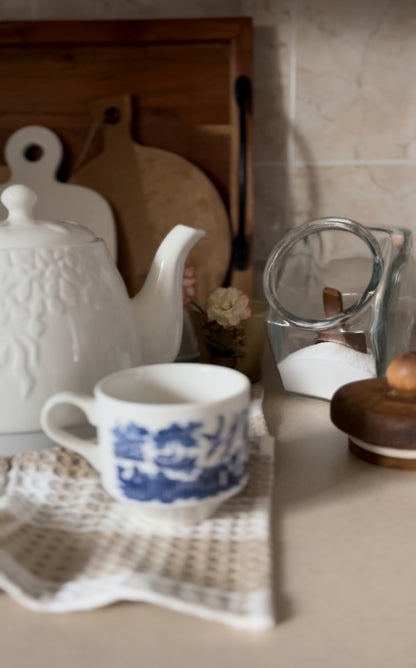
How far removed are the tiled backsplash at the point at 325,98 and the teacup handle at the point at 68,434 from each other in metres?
0.66

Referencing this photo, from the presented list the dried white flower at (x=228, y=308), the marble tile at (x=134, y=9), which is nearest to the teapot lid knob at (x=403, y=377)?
the dried white flower at (x=228, y=308)

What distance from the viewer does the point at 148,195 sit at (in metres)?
1.03

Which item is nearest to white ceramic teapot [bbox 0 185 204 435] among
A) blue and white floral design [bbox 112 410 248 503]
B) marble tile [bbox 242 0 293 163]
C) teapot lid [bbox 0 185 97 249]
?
teapot lid [bbox 0 185 97 249]

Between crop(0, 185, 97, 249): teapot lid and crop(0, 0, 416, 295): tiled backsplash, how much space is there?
56 centimetres

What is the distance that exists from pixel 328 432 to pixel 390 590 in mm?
247

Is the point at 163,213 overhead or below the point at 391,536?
overhead

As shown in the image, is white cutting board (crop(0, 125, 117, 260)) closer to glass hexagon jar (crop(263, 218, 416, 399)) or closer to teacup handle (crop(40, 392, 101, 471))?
glass hexagon jar (crop(263, 218, 416, 399))

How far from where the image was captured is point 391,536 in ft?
1.47

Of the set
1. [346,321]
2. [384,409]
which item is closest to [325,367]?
[346,321]

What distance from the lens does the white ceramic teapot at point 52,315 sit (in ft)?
1.67

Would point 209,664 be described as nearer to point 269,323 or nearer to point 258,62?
point 269,323

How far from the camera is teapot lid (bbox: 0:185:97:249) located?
0.53 m

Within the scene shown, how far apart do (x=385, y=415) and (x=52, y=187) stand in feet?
2.18

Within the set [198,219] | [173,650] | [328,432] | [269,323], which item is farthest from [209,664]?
[198,219]
